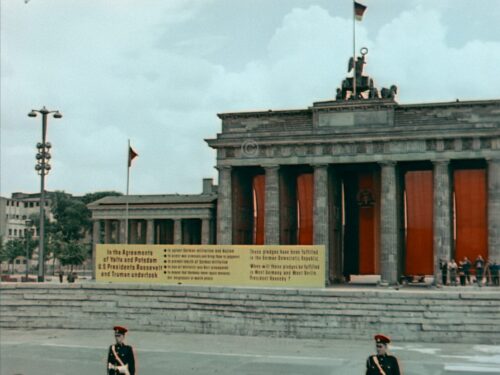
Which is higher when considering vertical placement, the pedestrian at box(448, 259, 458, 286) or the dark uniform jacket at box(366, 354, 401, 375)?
the pedestrian at box(448, 259, 458, 286)

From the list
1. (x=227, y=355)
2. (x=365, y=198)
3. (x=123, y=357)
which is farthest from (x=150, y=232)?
(x=123, y=357)

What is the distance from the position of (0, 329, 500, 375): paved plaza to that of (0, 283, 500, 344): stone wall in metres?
0.89

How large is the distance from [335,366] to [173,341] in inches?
348

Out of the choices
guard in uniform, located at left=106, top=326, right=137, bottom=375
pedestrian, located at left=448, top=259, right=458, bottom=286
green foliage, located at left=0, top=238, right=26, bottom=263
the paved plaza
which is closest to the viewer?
guard in uniform, located at left=106, top=326, right=137, bottom=375

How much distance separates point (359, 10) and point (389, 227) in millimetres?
16119

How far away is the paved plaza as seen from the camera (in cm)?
2309

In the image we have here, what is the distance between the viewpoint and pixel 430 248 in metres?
51.9

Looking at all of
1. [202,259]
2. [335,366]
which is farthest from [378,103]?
[335,366]

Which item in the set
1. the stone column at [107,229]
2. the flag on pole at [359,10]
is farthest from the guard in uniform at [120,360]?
the stone column at [107,229]

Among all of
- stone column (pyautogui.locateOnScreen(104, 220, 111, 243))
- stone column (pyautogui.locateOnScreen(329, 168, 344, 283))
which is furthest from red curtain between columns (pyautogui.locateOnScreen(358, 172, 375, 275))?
stone column (pyautogui.locateOnScreen(104, 220, 111, 243))

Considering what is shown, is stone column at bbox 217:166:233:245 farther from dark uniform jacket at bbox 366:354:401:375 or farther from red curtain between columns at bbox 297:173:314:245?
dark uniform jacket at bbox 366:354:401:375

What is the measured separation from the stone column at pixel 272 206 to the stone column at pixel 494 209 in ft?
47.4

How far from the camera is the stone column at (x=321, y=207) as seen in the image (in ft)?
169

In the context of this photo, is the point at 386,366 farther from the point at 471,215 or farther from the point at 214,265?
the point at 471,215
